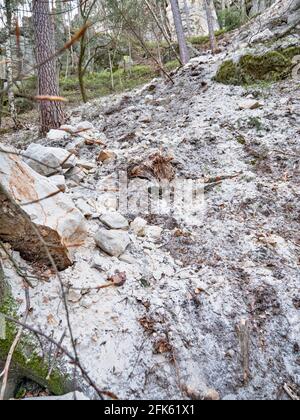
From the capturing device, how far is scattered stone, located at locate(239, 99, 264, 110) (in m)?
4.24

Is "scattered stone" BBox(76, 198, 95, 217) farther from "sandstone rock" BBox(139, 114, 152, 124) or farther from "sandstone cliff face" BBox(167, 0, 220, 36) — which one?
"sandstone cliff face" BBox(167, 0, 220, 36)

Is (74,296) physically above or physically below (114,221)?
below

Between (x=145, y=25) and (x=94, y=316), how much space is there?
1253 centimetres

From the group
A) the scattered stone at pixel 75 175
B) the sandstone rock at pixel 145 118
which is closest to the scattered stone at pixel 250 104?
the sandstone rock at pixel 145 118

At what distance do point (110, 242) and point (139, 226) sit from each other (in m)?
0.42

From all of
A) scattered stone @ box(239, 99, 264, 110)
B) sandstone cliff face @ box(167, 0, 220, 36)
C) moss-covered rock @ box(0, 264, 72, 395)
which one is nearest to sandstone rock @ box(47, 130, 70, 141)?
scattered stone @ box(239, 99, 264, 110)

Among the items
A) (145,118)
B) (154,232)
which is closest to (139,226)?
(154,232)

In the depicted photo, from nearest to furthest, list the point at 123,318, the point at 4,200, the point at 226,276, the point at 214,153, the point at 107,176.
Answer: the point at 4,200
the point at 123,318
the point at 226,276
the point at 107,176
the point at 214,153

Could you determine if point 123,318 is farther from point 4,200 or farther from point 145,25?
point 145,25

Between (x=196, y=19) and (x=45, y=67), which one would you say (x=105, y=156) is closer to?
(x=45, y=67)

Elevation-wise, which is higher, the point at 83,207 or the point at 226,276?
the point at 83,207

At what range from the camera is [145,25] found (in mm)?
11594

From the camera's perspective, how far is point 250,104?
427 cm
